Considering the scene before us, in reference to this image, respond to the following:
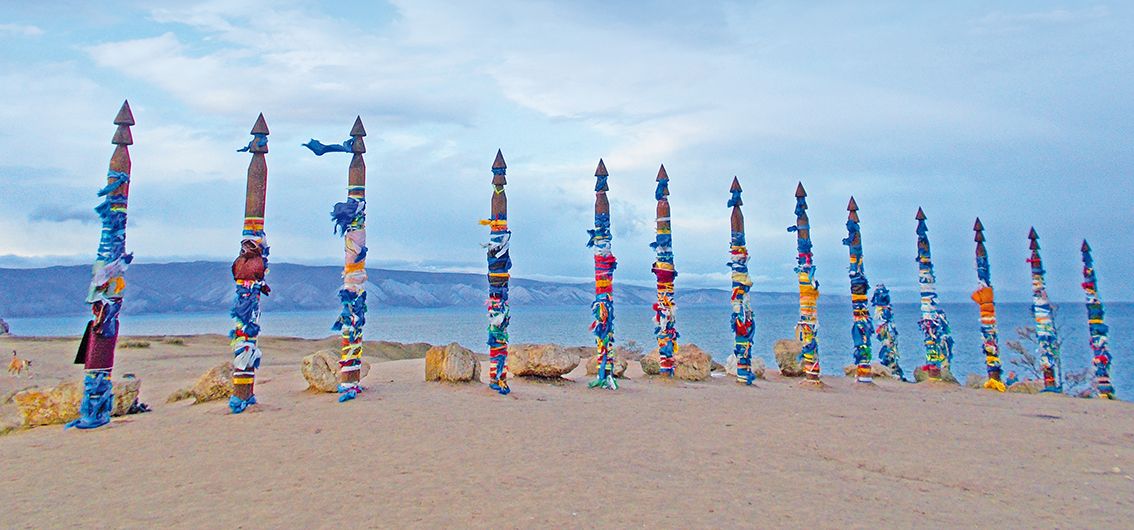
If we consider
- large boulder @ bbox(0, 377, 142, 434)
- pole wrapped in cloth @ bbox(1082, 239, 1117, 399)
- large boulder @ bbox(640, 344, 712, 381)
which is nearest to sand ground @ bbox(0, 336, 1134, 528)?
large boulder @ bbox(0, 377, 142, 434)

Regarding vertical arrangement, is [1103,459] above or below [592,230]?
below

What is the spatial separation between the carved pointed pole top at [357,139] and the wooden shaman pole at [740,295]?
10.6m

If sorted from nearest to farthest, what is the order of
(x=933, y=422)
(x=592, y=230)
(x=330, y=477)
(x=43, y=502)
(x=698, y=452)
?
1. (x=43, y=502)
2. (x=330, y=477)
3. (x=698, y=452)
4. (x=933, y=422)
5. (x=592, y=230)

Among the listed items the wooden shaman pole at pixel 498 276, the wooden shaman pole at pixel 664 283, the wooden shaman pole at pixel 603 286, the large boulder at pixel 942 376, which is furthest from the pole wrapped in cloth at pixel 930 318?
the wooden shaman pole at pixel 498 276

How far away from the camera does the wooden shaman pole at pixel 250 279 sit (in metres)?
11.6

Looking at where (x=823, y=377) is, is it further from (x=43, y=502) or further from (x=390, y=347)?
(x=390, y=347)

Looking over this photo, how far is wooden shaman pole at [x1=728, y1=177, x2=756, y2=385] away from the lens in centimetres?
1831

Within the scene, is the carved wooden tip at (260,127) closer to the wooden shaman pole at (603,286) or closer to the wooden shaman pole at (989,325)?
the wooden shaman pole at (603,286)

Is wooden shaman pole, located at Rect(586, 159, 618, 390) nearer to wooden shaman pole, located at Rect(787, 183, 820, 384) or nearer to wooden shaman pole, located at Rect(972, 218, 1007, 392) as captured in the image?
wooden shaman pole, located at Rect(787, 183, 820, 384)

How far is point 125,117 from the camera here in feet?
37.4

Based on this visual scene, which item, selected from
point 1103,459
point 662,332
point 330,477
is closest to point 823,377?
point 662,332

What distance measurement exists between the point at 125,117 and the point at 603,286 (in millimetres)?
10740

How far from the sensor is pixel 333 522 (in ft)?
19.9

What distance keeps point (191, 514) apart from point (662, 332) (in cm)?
1365
